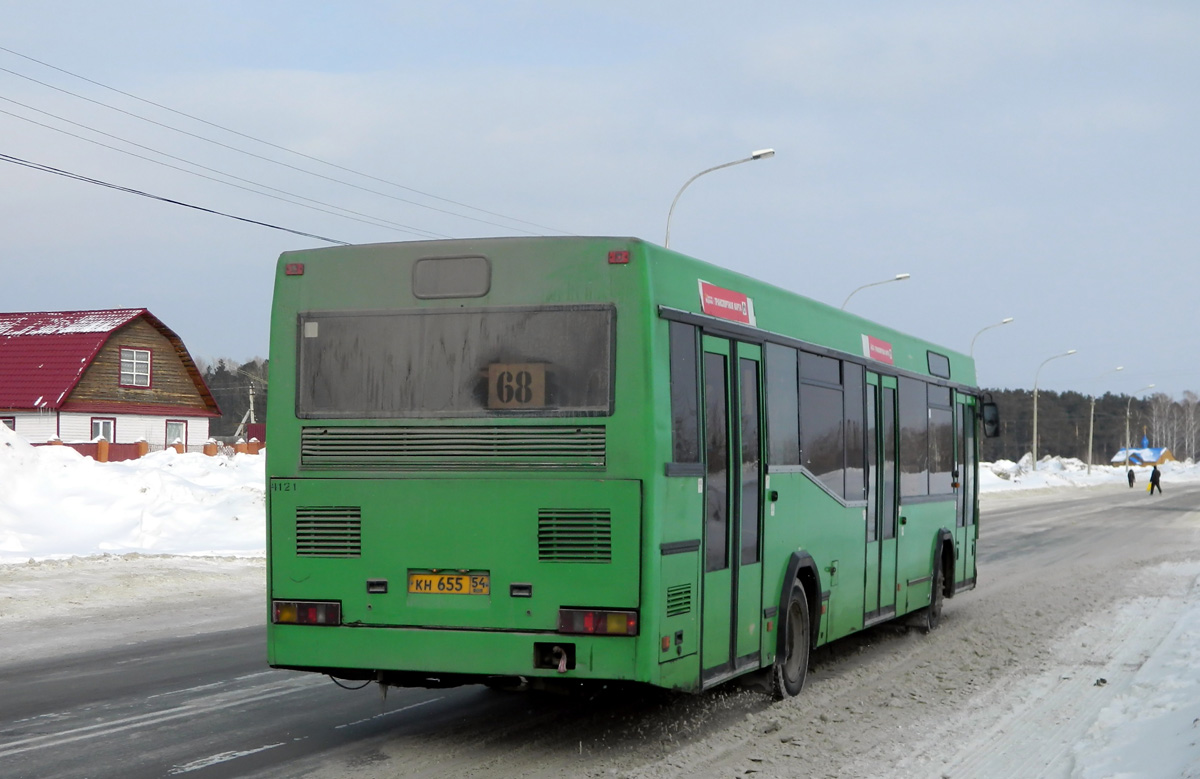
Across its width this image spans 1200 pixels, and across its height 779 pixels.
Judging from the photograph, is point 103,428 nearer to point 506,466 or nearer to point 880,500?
point 880,500

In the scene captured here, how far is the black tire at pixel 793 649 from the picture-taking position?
947 cm

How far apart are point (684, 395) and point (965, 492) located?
897cm

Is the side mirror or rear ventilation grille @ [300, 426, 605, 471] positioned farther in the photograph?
the side mirror

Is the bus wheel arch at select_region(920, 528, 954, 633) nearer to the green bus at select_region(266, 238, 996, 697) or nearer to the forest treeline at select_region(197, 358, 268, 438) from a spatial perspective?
the green bus at select_region(266, 238, 996, 697)

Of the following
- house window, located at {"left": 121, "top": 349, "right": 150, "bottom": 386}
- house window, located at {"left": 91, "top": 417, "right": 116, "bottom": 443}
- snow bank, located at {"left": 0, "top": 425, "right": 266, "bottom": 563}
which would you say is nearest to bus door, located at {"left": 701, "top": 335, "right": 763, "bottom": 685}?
snow bank, located at {"left": 0, "top": 425, "right": 266, "bottom": 563}

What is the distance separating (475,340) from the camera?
7.64 metres

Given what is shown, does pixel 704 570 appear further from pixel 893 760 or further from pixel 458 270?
pixel 458 270

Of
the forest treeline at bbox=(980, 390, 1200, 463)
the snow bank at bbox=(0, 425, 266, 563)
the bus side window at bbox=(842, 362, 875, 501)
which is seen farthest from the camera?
the forest treeline at bbox=(980, 390, 1200, 463)

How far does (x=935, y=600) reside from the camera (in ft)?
47.5

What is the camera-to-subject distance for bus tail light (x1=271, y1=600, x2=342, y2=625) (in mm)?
7688

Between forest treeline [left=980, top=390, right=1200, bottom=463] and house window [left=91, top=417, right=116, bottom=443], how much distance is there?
137915mm

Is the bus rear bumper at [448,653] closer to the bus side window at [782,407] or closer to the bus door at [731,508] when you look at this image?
the bus door at [731,508]

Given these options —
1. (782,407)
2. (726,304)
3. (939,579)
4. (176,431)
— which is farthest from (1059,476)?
(726,304)

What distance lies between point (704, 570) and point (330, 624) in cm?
228
